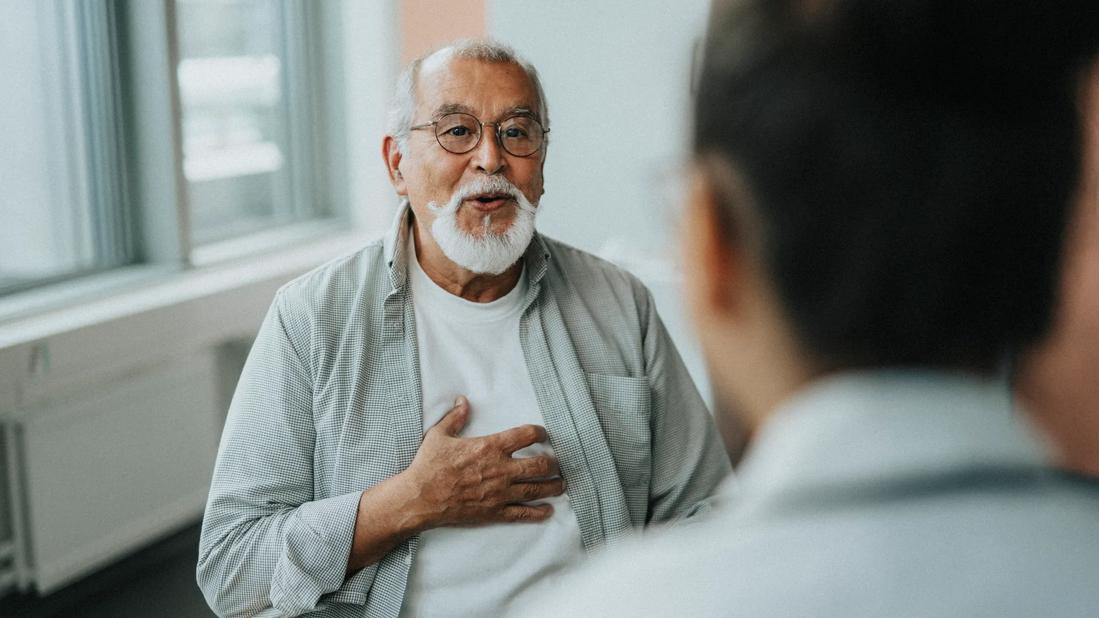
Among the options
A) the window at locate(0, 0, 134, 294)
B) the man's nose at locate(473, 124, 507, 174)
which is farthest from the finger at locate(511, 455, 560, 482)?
the window at locate(0, 0, 134, 294)

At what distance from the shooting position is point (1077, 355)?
0.90 metres

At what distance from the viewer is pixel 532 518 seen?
65.7 inches

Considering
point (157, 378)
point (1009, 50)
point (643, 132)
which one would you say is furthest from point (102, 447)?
point (1009, 50)

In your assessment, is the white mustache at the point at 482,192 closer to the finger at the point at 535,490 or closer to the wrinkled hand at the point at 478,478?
the wrinkled hand at the point at 478,478

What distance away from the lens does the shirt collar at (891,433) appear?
1.67ft

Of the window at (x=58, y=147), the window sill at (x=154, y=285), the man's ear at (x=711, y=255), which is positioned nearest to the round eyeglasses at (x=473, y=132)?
the man's ear at (x=711, y=255)

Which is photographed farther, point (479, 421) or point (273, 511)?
point (479, 421)

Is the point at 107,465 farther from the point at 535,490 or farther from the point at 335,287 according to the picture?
the point at 535,490

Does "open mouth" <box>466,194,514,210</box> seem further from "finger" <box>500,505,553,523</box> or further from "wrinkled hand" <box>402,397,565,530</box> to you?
"finger" <box>500,505,553,523</box>

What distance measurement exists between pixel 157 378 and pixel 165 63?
3.38 feet

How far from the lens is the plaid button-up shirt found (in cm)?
161

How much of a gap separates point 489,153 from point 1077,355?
112 cm

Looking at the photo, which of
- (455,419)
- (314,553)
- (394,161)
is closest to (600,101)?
(394,161)

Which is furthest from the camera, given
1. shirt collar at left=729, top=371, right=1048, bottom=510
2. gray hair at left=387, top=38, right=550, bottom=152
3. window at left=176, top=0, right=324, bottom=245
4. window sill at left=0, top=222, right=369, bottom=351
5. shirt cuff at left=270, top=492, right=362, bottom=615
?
window at left=176, top=0, right=324, bottom=245
